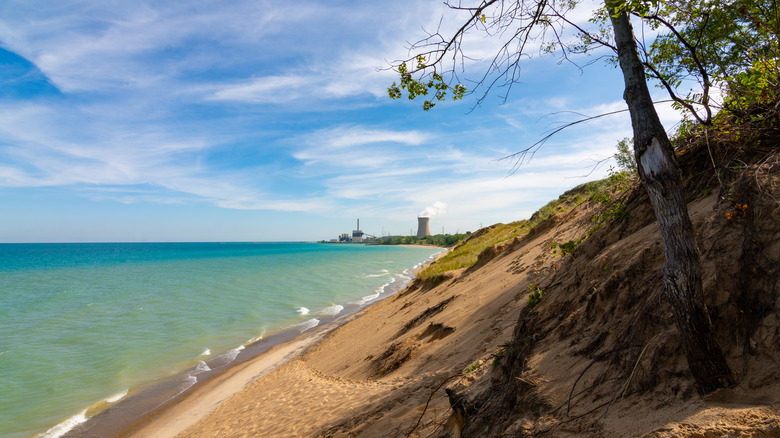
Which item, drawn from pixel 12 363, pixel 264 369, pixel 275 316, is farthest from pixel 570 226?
pixel 12 363

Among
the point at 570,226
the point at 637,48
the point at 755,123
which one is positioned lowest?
the point at 570,226

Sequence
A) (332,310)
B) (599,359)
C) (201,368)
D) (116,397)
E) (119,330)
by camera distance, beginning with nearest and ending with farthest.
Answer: (599,359)
(116,397)
(201,368)
(119,330)
(332,310)

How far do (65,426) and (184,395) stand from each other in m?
2.90

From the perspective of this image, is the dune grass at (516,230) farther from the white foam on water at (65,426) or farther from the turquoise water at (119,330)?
the white foam on water at (65,426)

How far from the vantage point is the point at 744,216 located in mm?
3666

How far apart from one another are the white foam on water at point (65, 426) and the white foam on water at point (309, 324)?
9419 millimetres

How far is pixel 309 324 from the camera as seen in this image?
20.3 metres

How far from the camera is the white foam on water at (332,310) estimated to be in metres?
23.0

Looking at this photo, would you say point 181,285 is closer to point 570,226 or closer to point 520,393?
point 570,226

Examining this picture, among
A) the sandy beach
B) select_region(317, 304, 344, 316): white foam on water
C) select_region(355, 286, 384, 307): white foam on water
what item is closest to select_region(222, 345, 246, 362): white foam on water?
the sandy beach

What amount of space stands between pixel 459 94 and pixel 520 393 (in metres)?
3.61

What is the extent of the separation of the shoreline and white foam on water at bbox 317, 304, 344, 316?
5.69 m

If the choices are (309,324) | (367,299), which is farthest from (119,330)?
(367,299)

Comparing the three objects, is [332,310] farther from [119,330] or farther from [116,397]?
[116,397]
